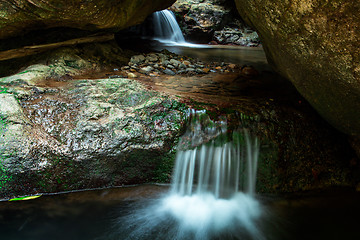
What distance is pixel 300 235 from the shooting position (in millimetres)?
2881

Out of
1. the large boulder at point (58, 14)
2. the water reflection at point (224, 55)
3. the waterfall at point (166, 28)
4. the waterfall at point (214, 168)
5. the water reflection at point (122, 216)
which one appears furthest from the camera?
the waterfall at point (166, 28)

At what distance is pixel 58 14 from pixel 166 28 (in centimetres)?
869

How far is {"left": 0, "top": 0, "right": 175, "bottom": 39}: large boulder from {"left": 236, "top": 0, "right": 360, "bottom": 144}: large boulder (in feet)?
9.21

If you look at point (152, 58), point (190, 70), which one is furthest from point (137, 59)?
point (190, 70)

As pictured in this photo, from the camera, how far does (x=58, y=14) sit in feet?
13.6

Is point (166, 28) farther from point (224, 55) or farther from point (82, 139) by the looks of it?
point (82, 139)

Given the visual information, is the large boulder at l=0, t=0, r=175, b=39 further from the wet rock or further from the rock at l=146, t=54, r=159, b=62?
the wet rock

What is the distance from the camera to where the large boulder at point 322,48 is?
2098 mm

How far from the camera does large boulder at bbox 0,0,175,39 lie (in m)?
3.75

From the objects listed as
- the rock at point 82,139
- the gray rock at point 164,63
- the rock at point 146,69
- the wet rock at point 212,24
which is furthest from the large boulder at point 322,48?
the wet rock at point 212,24

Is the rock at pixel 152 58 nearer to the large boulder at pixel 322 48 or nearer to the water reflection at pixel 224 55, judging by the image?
the water reflection at pixel 224 55

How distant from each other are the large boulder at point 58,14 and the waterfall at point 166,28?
6700 millimetres

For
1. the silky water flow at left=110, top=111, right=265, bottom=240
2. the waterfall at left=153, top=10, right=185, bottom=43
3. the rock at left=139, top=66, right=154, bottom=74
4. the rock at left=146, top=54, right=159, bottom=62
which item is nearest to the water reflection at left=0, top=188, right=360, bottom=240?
the silky water flow at left=110, top=111, right=265, bottom=240

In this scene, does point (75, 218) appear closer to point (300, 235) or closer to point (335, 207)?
point (300, 235)
